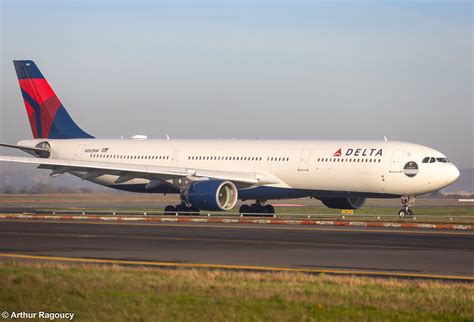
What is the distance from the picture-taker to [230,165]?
50.8m

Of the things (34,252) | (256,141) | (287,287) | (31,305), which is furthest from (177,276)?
(256,141)

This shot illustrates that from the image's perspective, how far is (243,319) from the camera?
1400 centimetres

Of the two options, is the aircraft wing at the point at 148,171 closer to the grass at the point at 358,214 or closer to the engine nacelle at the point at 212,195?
the engine nacelle at the point at 212,195

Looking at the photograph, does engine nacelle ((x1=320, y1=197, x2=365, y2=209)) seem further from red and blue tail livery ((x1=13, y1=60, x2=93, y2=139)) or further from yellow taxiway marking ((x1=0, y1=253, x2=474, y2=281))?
yellow taxiway marking ((x1=0, y1=253, x2=474, y2=281))

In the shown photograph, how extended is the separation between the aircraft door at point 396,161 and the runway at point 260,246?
33.2 ft

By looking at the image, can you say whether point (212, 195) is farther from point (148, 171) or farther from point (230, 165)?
point (230, 165)

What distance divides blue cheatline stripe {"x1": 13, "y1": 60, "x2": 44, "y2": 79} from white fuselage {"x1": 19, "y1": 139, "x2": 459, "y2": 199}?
4217 millimetres

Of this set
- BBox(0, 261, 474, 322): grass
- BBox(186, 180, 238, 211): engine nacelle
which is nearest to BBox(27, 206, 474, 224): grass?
BBox(186, 180, 238, 211): engine nacelle

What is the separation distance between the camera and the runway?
22312 millimetres

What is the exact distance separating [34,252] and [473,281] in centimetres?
1143

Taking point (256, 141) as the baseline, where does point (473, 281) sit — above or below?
below

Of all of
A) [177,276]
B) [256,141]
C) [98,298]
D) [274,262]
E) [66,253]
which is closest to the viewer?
[98,298]

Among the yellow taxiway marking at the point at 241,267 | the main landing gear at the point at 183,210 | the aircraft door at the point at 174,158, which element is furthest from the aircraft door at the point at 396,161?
the yellow taxiway marking at the point at 241,267

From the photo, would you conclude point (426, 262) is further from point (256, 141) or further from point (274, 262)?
point (256, 141)
